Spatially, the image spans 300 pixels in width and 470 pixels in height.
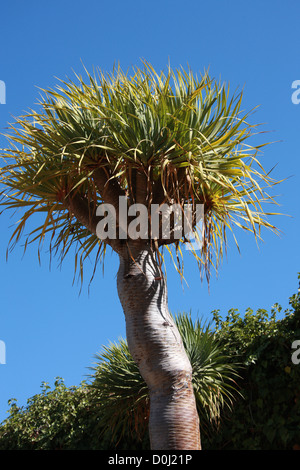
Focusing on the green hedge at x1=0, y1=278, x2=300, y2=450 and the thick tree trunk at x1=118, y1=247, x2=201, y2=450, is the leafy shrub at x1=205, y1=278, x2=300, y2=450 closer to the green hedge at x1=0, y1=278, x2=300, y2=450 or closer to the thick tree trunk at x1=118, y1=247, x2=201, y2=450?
the green hedge at x1=0, y1=278, x2=300, y2=450

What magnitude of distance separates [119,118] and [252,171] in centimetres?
158

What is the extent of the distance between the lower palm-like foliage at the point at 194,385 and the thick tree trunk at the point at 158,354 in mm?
1152

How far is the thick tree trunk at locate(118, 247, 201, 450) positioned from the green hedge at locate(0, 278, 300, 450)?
55.5 inches

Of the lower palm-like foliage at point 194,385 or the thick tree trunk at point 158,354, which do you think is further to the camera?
the lower palm-like foliage at point 194,385

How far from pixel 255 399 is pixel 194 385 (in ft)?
2.44

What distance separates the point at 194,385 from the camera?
19.2 feet

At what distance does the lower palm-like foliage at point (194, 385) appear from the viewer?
5930 mm

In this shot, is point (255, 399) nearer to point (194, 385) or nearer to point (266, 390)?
point (266, 390)

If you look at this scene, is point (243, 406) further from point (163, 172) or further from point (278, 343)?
point (163, 172)

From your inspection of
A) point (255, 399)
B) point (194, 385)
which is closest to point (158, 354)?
point (194, 385)

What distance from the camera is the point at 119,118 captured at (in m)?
5.29

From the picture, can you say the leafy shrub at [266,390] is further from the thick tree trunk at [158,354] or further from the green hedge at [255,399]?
the thick tree trunk at [158,354]

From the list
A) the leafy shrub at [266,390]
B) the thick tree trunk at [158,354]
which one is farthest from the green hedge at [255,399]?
the thick tree trunk at [158,354]
